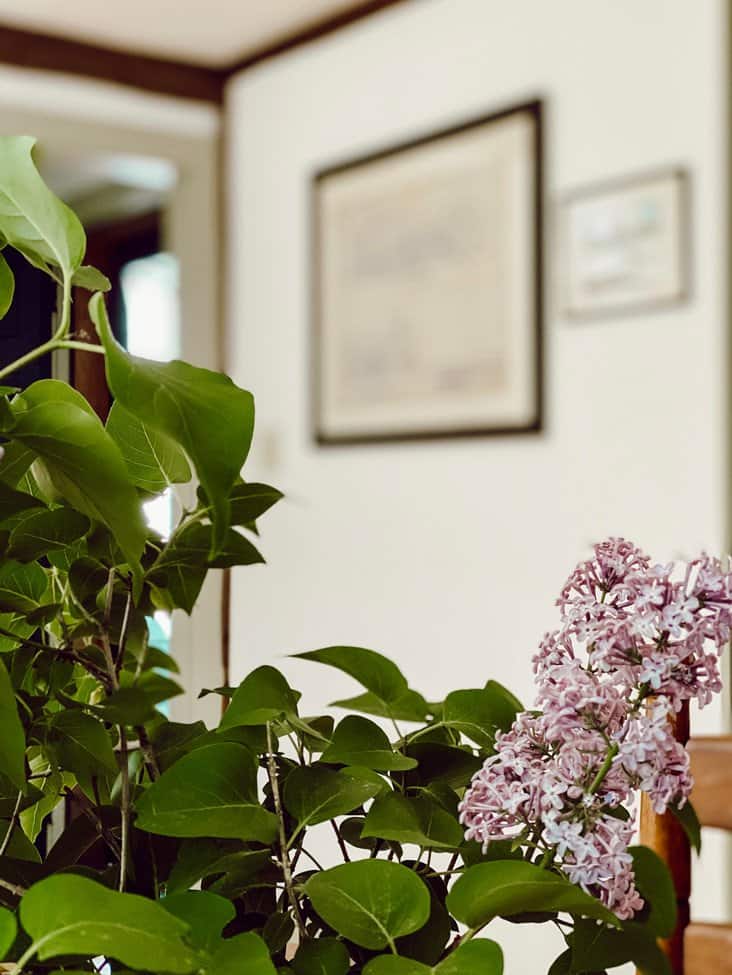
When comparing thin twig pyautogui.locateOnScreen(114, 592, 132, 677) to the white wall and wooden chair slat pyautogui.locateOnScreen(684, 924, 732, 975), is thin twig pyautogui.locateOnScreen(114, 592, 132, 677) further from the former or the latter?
the white wall

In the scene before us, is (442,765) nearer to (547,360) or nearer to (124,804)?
(124,804)

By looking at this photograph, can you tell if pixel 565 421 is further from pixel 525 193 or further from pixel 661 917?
→ pixel 661 917

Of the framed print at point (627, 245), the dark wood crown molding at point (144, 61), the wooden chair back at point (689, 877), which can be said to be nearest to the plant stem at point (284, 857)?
the wooden chair back at point (689, 877)

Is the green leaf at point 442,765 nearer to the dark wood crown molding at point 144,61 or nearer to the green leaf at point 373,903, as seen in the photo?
the green leaf at point 373,903

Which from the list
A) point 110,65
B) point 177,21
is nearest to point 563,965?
point 177,21

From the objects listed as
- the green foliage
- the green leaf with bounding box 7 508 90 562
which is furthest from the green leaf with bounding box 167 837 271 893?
the green leaf with bounding box 7 508 90 562

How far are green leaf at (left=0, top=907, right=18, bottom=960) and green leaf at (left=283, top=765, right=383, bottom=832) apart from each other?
0.11m

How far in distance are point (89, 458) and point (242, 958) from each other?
0.45 ft

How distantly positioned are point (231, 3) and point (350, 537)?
152 centimetres

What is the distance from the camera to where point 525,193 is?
3.07 metres

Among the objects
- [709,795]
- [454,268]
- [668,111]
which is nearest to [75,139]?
[454,268]

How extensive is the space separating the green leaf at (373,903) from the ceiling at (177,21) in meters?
3.53

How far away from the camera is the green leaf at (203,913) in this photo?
0.35 m

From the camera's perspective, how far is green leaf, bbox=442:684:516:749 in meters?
0.44
